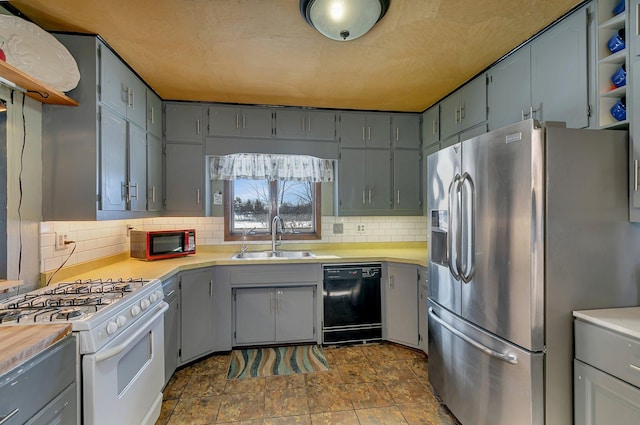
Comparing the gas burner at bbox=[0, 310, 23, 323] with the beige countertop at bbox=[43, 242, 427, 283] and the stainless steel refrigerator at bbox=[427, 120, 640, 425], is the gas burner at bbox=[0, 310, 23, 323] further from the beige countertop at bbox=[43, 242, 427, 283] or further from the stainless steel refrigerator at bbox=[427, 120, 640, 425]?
the stainless steel refrigerator at bbox=[427, 120, 640, 425]

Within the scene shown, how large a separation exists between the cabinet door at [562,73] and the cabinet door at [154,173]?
118 inches

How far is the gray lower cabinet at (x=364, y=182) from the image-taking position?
3.29 metres

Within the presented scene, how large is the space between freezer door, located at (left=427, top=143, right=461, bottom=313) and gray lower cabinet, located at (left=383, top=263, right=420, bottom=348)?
2.23 feet

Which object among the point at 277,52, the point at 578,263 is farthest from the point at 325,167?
the point at 578,263

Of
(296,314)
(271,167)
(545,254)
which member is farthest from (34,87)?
(545,254)

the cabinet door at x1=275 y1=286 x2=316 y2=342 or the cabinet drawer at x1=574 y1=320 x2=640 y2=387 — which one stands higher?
the cabinet drawer at x1=574 y1=320 x2=640 y2=387

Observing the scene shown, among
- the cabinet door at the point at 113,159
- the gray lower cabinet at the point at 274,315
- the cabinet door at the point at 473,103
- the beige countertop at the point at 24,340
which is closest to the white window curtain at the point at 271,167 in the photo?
the cabinet door at the point at 113,159

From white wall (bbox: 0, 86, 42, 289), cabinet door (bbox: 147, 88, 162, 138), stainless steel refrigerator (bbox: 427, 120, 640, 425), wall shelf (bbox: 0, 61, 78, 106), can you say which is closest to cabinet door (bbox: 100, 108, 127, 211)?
wall shelf (bbox: 0, 61, 78, 106)

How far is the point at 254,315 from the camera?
2.87 m

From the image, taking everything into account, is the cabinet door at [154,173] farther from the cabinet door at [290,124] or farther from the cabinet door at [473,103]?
the cabinet door at [473,103]

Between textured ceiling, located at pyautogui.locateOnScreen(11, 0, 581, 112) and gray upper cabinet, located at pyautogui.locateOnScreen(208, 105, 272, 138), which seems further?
gray upper cabinet, located at pyautogui.locateOnScreen(208, 105, 272, 138)

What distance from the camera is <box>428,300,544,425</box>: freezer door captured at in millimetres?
1410

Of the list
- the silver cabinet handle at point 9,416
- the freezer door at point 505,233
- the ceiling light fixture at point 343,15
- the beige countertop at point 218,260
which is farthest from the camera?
the beige countertop at point 218,260

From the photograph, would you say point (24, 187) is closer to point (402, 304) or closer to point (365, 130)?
point (365, 130)
